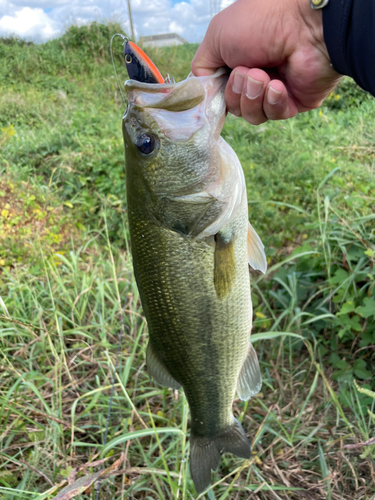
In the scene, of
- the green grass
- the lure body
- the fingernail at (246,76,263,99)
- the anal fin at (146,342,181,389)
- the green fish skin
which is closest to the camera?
the lure body

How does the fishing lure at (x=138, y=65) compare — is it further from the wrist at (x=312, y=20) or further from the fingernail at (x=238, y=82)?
the wrist at (x=312, y=20)

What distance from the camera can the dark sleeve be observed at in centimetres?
115

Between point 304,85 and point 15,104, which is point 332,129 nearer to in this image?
point 304,85

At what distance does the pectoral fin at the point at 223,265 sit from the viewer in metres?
1.29

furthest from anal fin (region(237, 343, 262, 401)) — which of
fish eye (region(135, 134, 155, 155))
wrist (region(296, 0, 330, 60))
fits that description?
wrist (region(296, 0, 330, 60))

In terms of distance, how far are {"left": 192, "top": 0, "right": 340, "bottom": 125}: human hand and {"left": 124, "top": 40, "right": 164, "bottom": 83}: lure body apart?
0.34 metres

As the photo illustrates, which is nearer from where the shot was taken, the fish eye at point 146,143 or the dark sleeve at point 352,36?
the dark sleeve at point 352,36

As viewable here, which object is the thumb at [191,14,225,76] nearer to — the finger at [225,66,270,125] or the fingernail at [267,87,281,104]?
the finger at [225,66,270,125]

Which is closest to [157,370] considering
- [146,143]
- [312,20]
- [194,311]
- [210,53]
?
[194,311]

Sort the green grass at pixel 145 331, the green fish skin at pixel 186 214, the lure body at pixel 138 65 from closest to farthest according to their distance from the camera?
the lure body at pixel 138 65 → the green fish skin at pixel 186 214 → the green grass at pixel 145 331

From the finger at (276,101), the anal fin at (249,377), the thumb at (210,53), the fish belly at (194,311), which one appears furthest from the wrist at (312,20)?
the anal fin at (249,377)

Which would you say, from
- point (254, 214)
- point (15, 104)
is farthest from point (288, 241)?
point (15, 104)

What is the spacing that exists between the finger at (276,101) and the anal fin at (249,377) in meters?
1.03

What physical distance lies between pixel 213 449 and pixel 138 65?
1.57 meters
